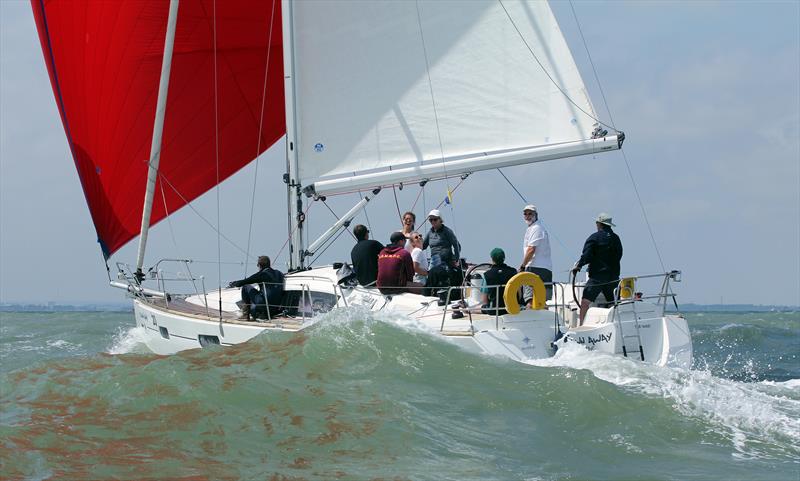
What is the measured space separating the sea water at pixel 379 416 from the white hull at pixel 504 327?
0.57ft

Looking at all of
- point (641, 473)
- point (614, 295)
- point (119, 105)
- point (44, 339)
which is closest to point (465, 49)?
point (614, 295)

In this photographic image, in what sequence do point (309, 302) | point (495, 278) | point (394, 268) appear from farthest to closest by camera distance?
1. point (309, 302)
2. point (394, 268)
3. point (495, 278)

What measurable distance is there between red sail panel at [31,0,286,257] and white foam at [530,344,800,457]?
6661 mm

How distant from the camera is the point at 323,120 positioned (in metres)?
10.9

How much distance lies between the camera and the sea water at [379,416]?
5738 millimetres

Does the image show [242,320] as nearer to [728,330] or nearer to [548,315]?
[548,315]

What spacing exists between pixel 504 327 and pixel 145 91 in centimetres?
705

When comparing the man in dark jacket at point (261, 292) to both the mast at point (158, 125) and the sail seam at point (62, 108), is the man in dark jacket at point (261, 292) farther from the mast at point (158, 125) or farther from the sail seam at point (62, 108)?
the sail seam at point (62, 108)

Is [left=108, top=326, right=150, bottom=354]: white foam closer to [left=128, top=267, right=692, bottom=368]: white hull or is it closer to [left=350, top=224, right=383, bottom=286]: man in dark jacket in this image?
[left=128, top=267, right=692, bottom=368]: white hull

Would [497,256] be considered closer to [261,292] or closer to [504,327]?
[504,327]

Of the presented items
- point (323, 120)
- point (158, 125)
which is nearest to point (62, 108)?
point (158, 125)

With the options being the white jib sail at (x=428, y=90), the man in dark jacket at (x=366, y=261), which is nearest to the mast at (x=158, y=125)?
the white jib sail at (x=428, y=90)

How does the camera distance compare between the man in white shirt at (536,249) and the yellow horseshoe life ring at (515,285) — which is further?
the man in white shirt at (536,249)

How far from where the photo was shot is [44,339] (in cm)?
2080
